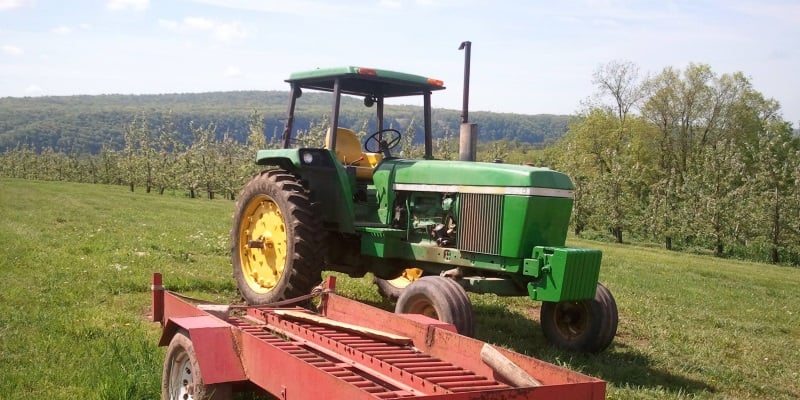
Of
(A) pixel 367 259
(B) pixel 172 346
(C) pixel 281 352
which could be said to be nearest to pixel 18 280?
(A) pixel 367 259

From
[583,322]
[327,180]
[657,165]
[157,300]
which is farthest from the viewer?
[657,165]

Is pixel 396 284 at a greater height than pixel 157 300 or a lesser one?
lesser

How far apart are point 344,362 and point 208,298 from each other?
4.38 metres

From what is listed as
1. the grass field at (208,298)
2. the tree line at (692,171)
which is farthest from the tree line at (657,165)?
the grass field at (208,298)

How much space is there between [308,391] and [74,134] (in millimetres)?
168446

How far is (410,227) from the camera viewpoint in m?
7.52

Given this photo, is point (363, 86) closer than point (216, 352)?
No

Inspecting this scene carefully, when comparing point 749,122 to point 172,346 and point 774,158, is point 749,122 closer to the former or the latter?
point 774,158

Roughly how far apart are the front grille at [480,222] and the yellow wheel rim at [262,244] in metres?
2.01

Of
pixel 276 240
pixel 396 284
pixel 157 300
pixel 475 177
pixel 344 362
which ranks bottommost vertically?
pixel 396 284

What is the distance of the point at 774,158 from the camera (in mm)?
27219

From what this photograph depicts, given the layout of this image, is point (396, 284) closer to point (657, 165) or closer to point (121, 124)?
point (657, 165)

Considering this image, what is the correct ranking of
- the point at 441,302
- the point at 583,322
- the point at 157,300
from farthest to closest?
the point at 583,322
the point at 441,302
the point at 157,300

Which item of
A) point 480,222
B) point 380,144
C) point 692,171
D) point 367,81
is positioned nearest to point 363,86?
point 367,81
